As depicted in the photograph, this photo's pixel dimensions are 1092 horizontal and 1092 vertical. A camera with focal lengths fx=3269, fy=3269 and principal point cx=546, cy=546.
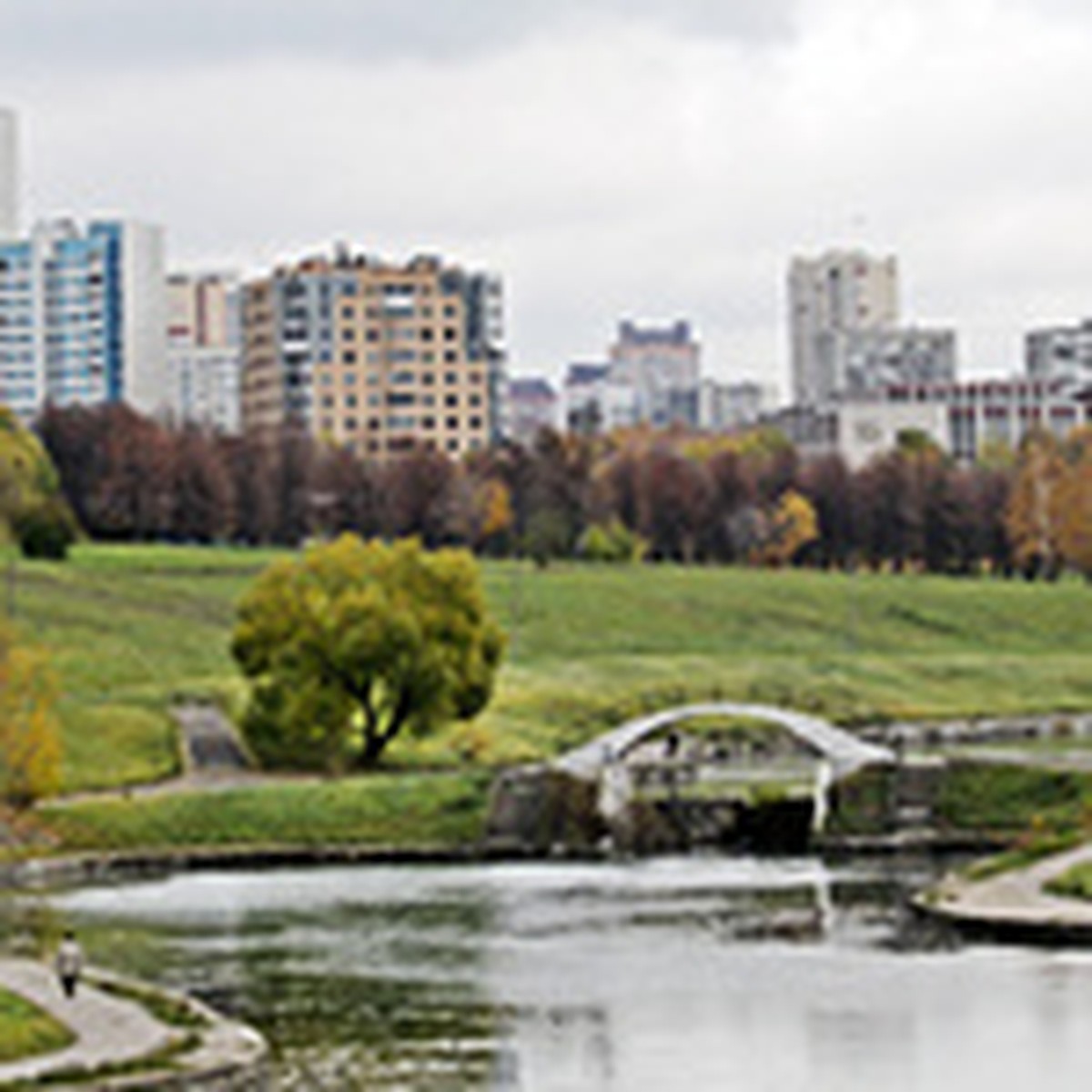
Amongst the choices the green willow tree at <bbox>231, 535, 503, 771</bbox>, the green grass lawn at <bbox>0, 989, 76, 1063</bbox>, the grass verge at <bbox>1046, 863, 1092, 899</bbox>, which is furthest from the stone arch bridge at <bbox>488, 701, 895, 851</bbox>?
the green grass lawn at <bbox>0, 989, 76, 1063</bbox>

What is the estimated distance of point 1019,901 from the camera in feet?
266

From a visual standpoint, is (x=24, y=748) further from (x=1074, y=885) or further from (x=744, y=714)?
(x=1074, y=885)

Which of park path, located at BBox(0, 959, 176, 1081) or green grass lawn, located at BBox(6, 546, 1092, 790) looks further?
green grass lawn, located at BBox(6, 546, 1092, 790)

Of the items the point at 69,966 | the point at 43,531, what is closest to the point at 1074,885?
the point at 69,966

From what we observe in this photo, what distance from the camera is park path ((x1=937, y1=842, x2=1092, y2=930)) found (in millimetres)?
77562

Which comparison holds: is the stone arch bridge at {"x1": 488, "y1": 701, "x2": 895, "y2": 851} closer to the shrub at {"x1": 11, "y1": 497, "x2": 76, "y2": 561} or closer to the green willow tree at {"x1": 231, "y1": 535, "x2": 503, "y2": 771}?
the green willow tree at {"x1": 231, "y1": 535, "x2": 503, "y2": 771}

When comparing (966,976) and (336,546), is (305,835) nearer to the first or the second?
(336,546)

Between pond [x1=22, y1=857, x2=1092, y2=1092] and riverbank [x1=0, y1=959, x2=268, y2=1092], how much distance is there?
123cm

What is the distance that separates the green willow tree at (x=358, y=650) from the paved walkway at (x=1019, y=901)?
3442cm

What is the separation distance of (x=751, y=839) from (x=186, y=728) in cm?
3061

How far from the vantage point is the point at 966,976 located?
2790 inches

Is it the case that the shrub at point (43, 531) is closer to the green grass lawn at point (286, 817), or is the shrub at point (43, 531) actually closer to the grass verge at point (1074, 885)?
the green grass lawn at point (286, 817)

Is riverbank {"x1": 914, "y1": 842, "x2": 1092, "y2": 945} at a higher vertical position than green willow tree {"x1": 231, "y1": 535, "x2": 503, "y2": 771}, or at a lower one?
lower

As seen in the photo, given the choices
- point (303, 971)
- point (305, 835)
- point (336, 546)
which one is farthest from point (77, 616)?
point (303, 971)
